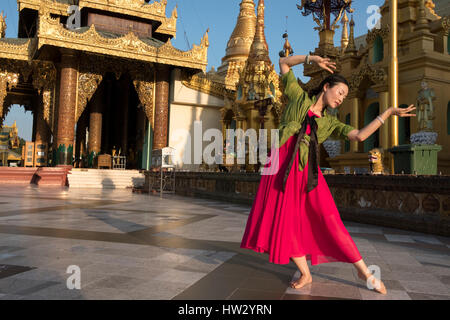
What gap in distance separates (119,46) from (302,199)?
1813 cm

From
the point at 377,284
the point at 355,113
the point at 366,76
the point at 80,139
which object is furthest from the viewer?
the point at 80,139

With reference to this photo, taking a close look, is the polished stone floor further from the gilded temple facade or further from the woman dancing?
the gilded temple facade

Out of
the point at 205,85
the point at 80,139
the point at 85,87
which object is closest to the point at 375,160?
the point at 205,85

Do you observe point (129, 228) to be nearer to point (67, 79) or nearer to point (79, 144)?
point (67, 79)

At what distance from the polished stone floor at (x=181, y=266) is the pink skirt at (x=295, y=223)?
26cm

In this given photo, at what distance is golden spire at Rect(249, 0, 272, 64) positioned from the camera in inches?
718

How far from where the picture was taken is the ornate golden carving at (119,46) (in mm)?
17172

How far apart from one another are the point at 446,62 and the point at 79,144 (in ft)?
75.4

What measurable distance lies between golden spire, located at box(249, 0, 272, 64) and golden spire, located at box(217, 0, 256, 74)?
27.9 ft

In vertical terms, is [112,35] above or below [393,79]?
above

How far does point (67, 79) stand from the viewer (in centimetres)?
1895

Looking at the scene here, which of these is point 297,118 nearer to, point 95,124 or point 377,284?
point 377,284

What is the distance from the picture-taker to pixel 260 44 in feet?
61.3

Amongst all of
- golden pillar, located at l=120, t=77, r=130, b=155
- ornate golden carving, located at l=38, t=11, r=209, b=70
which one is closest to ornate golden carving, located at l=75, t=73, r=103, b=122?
ornate golden carving, located at l=38, t=11, r=209, b=70
